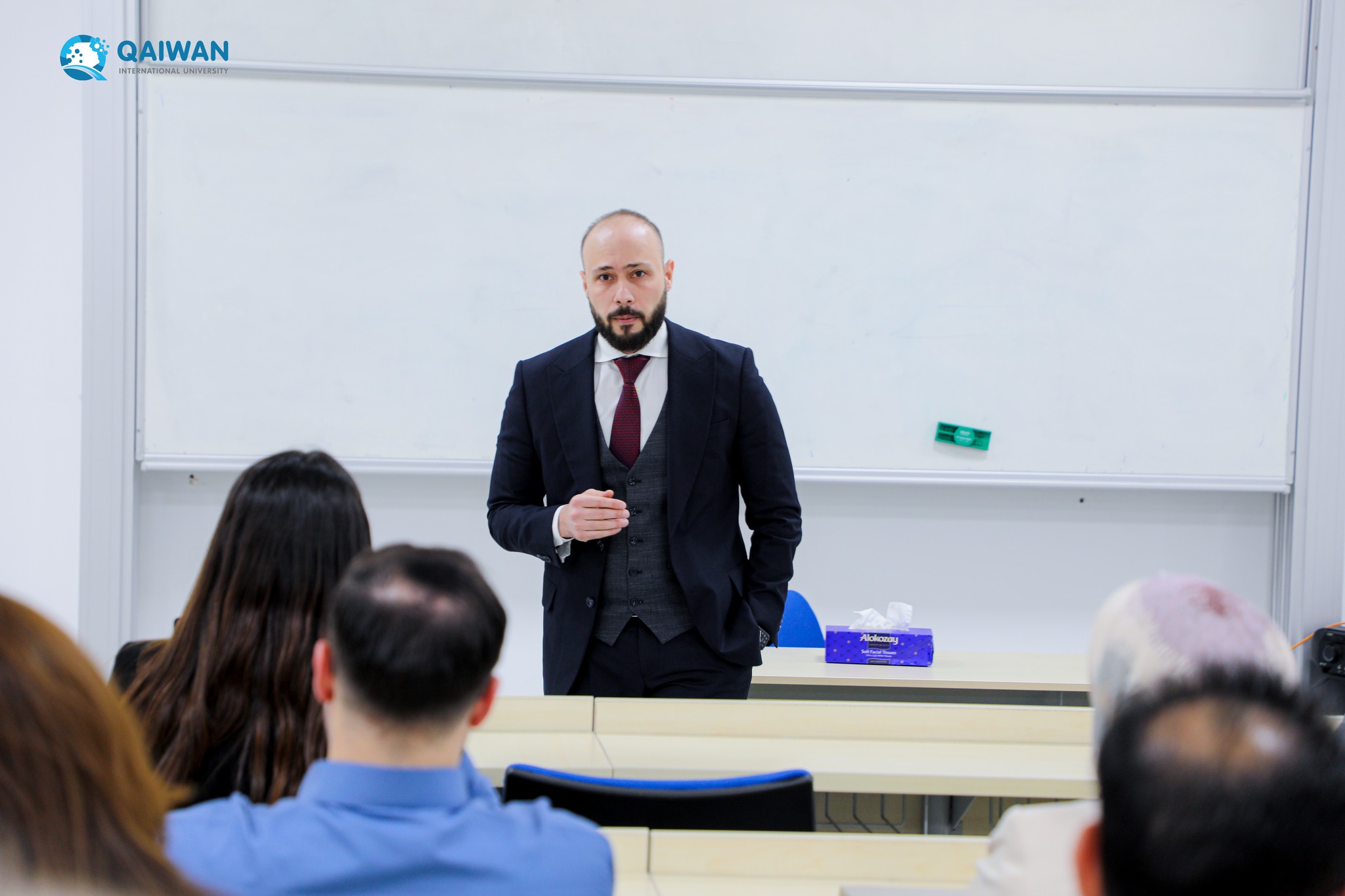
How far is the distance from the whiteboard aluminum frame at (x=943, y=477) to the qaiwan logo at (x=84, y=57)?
1.29m

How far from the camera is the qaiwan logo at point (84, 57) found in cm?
330

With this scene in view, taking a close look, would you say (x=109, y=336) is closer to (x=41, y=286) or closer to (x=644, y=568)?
(x=41, y=286)

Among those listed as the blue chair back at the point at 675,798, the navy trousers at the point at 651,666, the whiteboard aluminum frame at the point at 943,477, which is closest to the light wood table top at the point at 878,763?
the blue chair back at the point at 675,798

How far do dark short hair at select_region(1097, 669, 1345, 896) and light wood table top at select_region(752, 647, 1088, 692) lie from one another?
6.80 feet

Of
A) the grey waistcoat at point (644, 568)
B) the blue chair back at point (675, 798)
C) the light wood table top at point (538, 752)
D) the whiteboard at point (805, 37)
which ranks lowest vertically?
the light wood table top at point (538, 752)

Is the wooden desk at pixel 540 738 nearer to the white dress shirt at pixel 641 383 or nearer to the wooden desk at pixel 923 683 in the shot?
the white dress shirt at pixel 641 383

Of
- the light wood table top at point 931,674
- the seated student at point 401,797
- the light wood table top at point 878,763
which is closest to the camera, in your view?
the seated student at point 401,797

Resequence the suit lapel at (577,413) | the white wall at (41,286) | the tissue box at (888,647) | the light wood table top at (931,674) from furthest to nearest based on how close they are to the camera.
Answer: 1. the white wall at (41,286)
2. the tissue box at (888,647)
3. the light wood table top at (931,674)
4. the suit lapel at (577,413)

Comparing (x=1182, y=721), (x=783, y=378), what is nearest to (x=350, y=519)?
(x=1182, y=721)

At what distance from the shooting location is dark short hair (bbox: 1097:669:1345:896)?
0.52 meters

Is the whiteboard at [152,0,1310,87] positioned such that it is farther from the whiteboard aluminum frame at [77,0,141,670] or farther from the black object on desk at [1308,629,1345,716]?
the black object on desk at [1308,629,1345,716]

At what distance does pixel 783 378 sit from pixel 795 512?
1234 millimetres

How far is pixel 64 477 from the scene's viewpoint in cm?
346

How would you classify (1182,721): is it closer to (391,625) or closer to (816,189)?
(391,625)
